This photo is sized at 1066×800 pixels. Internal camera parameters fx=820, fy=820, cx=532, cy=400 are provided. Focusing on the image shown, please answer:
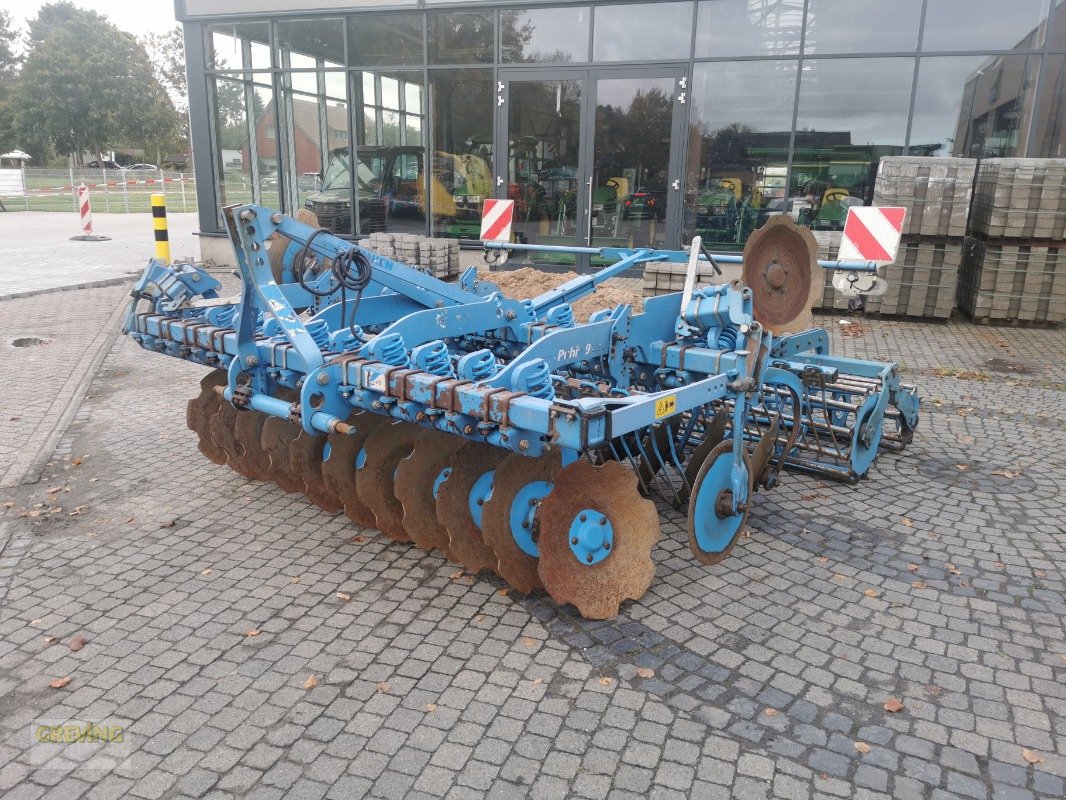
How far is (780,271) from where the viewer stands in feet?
15.8

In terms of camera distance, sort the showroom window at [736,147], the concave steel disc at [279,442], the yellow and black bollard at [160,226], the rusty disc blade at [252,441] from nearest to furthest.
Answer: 1. the concave steel disc at [279,442]
2. the rusty disc blade at [252,441]
3. the showroom window at [736,147]
4. the yellow and black bollard at [160,226]

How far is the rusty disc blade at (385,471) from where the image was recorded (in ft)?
14.7

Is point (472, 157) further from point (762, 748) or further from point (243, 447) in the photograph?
point (762, 748)

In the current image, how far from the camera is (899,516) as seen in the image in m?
5.13

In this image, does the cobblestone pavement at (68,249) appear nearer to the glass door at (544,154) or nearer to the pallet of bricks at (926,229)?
the glass door at (544,154)

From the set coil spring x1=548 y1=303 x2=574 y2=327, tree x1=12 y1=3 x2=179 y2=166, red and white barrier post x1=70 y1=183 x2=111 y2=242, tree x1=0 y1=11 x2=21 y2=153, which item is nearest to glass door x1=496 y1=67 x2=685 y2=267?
coil spring x1=548 y1=303 x2=574 y2=327

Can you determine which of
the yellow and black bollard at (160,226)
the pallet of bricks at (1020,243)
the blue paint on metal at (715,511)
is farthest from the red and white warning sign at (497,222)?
the yellow and black bollard at (160,226)

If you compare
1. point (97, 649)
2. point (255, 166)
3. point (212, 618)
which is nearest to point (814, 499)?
point (212, 618)

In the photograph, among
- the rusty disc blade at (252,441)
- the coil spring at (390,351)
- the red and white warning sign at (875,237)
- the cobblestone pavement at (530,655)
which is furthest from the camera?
the red and white warning sign at (875,237)

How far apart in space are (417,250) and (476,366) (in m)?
8.77

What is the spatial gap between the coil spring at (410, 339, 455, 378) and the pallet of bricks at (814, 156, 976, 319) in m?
7.81

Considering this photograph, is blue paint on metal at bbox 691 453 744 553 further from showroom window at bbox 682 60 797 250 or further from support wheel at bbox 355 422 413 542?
showroom window at bbox 682 60 797 250

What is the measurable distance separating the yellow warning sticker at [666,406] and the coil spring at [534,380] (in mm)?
483

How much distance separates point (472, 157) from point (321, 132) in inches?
115
